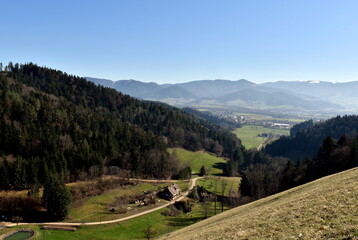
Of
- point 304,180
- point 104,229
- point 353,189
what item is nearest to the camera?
point 353,189

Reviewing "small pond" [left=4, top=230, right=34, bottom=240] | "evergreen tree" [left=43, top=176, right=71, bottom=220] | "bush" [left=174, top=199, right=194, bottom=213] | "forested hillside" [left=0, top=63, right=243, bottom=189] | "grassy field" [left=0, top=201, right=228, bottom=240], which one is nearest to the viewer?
"small pond" [left=4, top=230, right=34, bottom=240]

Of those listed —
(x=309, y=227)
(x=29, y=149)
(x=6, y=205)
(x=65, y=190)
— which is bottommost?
(x=6, y=205)

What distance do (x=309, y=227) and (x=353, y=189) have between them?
421 inches

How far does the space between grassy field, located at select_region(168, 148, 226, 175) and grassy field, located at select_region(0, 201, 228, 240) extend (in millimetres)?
59673

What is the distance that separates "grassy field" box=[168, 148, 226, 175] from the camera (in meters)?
136

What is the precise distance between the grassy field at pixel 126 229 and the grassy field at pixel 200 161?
5967 centimetres

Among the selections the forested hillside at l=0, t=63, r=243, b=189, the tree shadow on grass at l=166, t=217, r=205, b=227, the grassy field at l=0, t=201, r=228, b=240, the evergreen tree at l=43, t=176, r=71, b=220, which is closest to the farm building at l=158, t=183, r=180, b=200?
the grassy field at l=0, t=201, r=228, b=240

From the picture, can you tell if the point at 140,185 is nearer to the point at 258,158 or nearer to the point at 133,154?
the point at 133,154

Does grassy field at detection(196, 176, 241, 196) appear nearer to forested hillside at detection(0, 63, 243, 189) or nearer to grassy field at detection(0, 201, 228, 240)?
forested hillside at detection(0, 63, 243, 189)

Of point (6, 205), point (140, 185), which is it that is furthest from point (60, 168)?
point (140, 185)

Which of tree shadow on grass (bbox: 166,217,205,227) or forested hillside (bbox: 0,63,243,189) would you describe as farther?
forested hillside (bbox: 0,63,243,189)

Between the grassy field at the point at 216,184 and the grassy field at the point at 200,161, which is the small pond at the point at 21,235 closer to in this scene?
the grassy field at the point at 216,184

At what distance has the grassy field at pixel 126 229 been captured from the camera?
55250mm

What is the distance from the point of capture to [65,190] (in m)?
65.2
